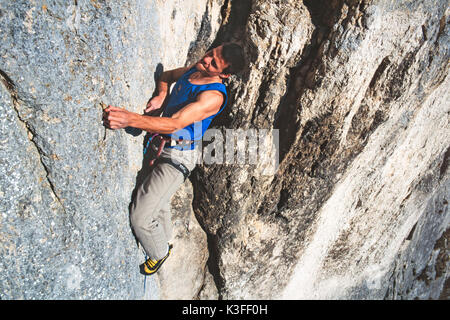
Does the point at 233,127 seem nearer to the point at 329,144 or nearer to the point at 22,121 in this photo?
the point at 329,144

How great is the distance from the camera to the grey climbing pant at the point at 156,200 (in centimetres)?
386

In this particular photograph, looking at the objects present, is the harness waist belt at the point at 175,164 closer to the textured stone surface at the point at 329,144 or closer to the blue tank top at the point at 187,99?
the blue tank top at the point at 187,99

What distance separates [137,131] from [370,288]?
777cm

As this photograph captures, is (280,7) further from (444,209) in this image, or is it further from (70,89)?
(444,209)

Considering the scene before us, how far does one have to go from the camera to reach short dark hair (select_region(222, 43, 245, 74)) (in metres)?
3.72

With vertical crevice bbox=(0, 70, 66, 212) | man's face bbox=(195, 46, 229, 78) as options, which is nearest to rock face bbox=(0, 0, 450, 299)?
vertical crevice bbox=(0, 70, 66, 212)

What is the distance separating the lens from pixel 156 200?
390 cm

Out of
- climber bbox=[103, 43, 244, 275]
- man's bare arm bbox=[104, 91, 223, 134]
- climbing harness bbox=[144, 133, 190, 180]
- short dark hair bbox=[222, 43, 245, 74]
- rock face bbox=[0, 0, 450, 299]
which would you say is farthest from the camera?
climbing harness bbox=[144, 133, 190, 180]

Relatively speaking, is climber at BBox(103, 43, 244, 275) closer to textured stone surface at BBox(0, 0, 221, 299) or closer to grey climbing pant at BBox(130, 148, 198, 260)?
grey climbing pant at BBox(130, 148, 198, 260)

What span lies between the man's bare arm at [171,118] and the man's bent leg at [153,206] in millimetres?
865

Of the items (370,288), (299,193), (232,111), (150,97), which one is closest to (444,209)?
(370,288)

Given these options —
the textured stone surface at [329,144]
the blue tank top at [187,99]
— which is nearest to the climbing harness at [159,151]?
the blue tank top at [187,99]

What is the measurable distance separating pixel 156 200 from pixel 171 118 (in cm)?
129

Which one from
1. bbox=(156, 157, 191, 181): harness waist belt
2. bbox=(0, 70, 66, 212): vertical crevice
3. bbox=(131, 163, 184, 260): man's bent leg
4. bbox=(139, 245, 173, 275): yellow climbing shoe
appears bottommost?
bbox=(139, 245, 173, 275): yellow climbing shoe
